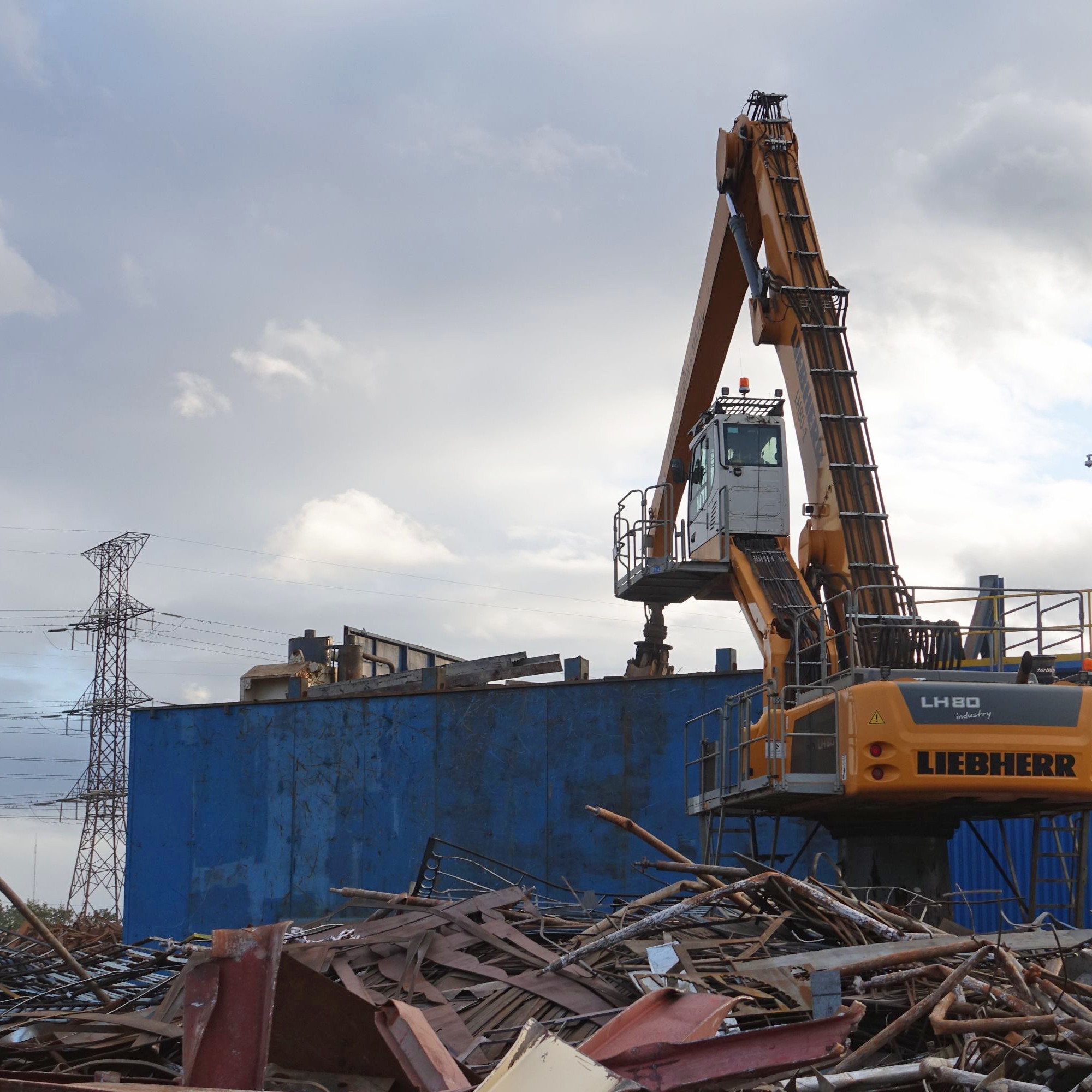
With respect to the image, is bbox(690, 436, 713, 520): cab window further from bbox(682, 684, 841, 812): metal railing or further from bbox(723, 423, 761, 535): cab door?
bbox(682, 684, 841, 812): metal railing

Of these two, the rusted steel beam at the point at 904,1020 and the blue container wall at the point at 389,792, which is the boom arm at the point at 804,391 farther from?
the rusted steel beam at the point at 904,1020

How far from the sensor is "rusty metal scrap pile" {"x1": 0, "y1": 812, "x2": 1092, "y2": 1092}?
4934 mm

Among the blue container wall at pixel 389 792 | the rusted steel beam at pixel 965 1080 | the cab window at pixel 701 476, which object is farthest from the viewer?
the blue container wall at pixel 389 792

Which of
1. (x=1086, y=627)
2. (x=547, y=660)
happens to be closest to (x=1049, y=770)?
(x=1086, y=627)

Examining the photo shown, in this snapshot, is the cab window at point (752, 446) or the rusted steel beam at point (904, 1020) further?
the cab window at point (752, 446)

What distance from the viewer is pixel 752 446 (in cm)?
1588

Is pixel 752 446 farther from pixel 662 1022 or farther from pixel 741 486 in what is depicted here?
pixel 662 1022

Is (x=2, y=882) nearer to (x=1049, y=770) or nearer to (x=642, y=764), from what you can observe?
(x=1049, y=770)

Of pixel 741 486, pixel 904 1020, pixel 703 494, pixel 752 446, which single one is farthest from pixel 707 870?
pixel 703 494

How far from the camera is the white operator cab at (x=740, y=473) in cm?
1557

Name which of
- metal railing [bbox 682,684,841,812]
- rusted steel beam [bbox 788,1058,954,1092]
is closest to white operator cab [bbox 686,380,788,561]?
metal railing [bbox 682,684,841,812]

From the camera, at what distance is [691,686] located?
60.6 feet

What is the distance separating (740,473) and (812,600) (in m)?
2.23

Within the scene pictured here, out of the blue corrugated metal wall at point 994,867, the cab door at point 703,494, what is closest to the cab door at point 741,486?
the cab door at point 703,494
